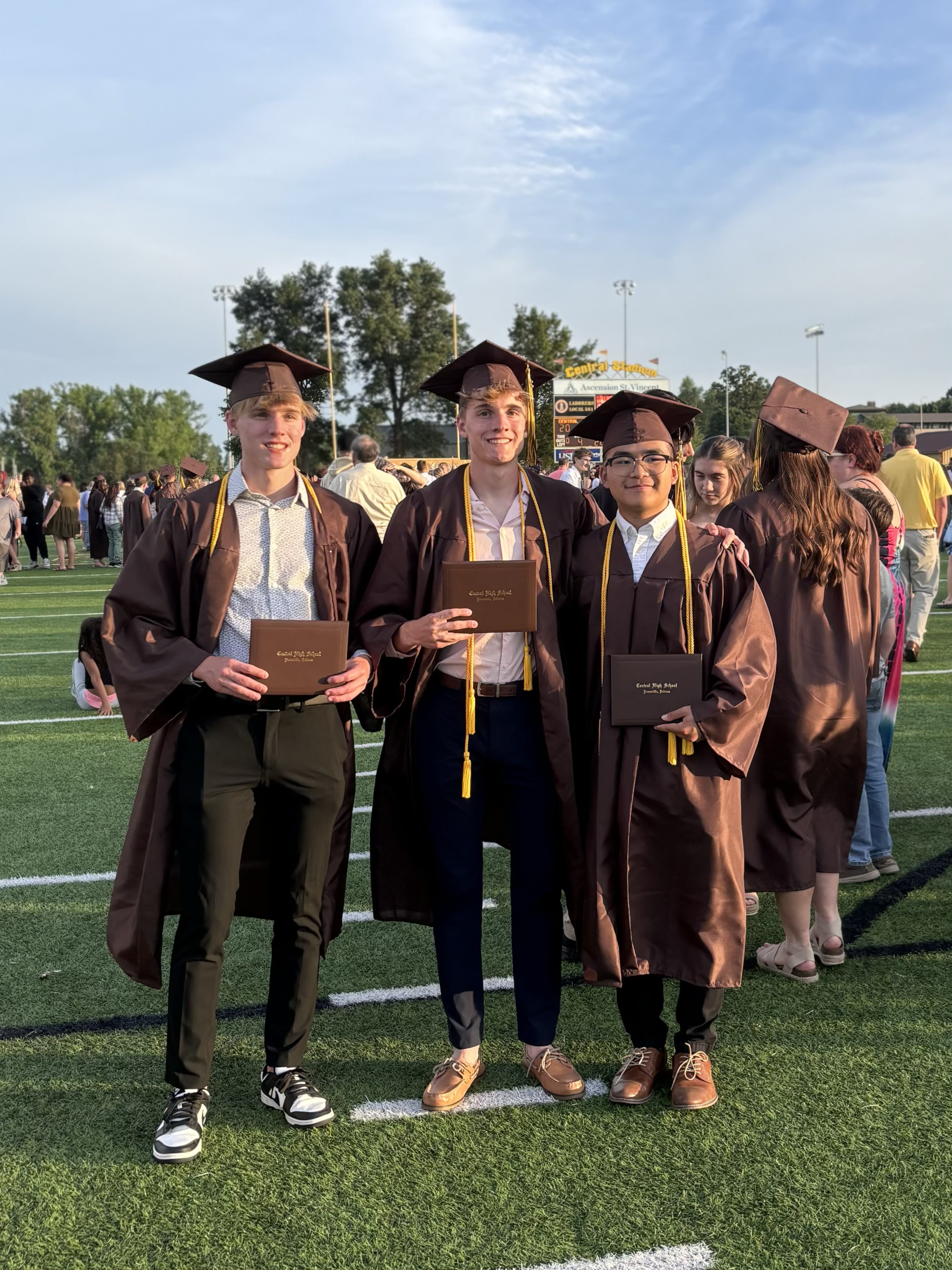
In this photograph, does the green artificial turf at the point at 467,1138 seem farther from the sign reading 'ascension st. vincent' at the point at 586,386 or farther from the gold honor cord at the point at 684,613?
the sign reading 'ascension st. vincent' at the point at 586,386

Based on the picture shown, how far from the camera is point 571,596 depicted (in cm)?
329

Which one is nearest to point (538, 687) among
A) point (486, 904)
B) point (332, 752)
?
point (332, 752)

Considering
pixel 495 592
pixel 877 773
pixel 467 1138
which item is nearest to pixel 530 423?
pixel 495 592

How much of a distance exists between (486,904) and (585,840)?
1768mm

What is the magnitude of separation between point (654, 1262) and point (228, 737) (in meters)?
1.67

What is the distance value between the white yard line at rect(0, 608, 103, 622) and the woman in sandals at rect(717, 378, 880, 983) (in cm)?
1218

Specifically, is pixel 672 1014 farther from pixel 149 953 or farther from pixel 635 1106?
pixel 149 953

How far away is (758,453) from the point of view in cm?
391

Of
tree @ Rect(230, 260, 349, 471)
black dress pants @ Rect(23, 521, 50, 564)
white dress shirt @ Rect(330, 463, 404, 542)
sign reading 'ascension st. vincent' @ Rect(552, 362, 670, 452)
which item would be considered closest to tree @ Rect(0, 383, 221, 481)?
tree @ Rect(230, 260, 349, 471)

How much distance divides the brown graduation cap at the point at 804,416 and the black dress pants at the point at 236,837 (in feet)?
6.07

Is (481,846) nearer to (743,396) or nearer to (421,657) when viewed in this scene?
(421,657)

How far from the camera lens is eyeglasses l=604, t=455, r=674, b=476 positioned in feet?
10.4

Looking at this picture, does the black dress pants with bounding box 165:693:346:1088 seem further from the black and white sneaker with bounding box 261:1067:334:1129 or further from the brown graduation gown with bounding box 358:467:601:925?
the brown graduation gown with bounding box 358:467:601:925

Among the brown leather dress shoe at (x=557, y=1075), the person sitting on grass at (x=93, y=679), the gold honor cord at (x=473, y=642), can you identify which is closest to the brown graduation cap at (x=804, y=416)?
the gold honor cord at (x=473, y=642)
